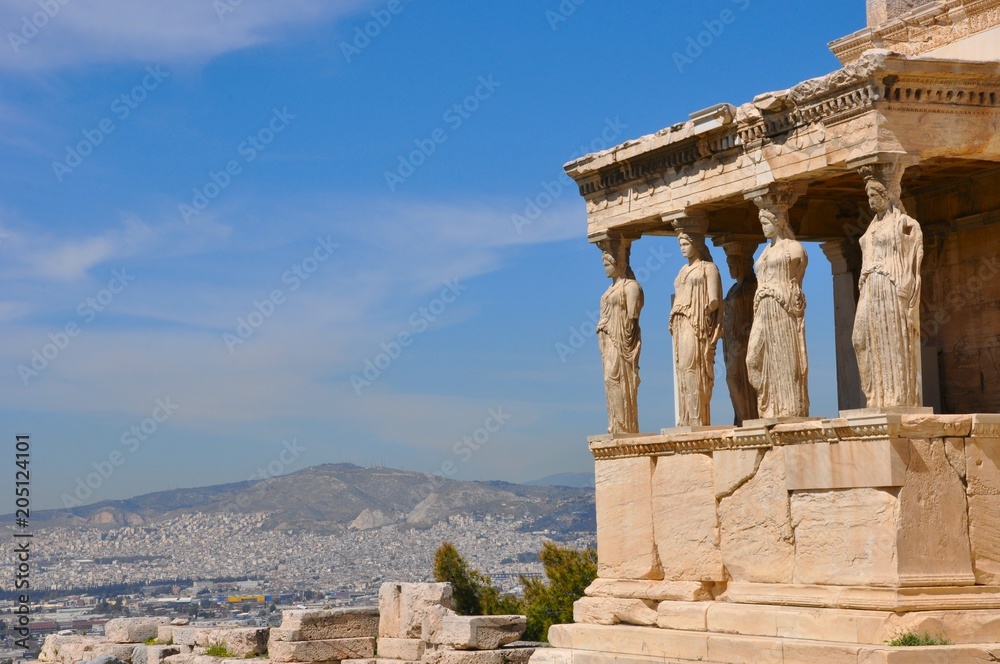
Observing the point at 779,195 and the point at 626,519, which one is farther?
the point at 626,519

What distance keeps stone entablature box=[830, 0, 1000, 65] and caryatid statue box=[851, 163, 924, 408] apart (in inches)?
93.0

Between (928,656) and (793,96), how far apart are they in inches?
186

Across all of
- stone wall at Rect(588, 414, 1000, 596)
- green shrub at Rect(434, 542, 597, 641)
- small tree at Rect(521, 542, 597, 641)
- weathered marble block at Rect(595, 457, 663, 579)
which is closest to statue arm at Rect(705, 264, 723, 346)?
stone wall at Rect(588, 414, 1000, 596)

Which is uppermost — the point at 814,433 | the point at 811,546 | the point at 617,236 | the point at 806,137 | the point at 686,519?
the point at 806,137

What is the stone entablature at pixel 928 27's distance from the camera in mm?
13953

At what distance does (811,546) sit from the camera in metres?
12.3

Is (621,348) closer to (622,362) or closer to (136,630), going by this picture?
(622,362)

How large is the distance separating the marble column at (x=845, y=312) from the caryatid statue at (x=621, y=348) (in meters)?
2.14

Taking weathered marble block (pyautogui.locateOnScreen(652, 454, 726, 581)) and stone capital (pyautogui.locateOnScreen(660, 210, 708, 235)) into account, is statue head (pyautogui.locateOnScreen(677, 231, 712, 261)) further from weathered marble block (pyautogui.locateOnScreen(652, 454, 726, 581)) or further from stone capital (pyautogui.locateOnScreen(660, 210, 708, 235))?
weathered marble block (pyautogui.locateOnScreen(652, 454, 726, 581))

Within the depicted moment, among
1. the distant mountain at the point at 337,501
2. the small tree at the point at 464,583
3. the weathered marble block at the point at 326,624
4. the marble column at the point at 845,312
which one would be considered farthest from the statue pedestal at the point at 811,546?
the distant mountain at the point at 337,501

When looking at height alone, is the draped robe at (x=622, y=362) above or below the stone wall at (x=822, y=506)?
above

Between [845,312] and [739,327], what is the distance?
4.21 feet

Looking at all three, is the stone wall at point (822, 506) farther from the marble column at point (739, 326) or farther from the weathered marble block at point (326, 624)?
the weathered marble block at point (326, 624)

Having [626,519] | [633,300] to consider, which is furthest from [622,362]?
[626,519]
